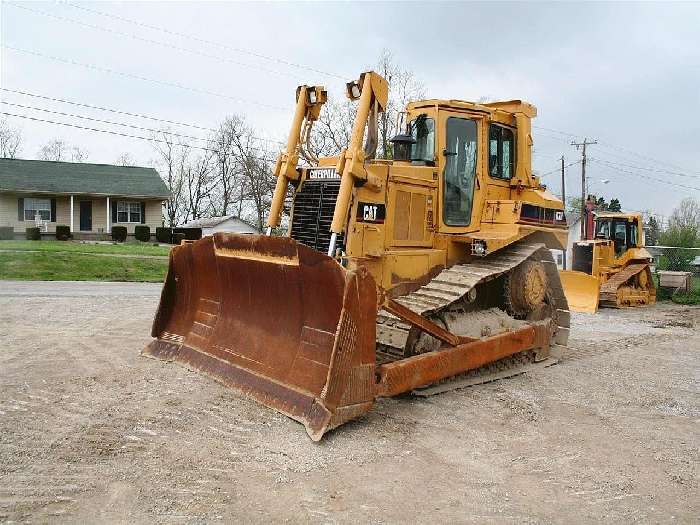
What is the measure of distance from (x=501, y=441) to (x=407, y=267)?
2.53 metres

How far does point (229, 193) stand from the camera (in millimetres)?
53219

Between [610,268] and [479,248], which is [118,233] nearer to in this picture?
[610,268]

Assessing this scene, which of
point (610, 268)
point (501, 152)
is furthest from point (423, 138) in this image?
point (610, 268)

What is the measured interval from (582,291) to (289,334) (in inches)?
436

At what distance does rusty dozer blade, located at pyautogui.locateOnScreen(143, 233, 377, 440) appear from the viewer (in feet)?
15.6

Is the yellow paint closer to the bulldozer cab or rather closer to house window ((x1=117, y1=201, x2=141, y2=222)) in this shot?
the bulldozer cab

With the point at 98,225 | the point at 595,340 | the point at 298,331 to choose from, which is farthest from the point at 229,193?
the point at 298,331

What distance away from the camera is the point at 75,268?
18.2 metres

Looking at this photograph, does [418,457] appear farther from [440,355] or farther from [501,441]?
[440,355]

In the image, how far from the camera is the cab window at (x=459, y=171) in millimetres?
7344

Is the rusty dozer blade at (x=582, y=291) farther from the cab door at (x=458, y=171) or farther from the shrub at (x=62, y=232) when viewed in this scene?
the shrub at (x=62, y=232)

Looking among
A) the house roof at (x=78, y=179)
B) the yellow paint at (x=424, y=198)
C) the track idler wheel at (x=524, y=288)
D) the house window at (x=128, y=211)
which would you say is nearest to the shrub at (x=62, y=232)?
the house roof at (x=78, y=179)

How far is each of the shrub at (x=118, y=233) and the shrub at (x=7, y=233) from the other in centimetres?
469

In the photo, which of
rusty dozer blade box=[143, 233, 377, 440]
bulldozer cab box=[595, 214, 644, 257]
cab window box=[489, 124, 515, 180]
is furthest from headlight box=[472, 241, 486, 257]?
bulldozer cab box=[595, 214, 644, 257]
